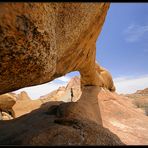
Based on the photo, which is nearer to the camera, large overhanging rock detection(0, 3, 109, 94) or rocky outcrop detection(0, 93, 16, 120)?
large overhanging rock detection(0, 3, 109, 94)

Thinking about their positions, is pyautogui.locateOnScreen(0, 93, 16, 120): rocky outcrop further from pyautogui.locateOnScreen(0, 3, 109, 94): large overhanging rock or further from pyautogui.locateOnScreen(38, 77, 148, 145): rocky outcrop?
pyautogui.locateOnScreen(0, 3, 109, 94): large overhanging rock

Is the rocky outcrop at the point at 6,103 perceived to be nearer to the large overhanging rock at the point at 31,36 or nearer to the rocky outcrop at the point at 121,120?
the rocky outcrop at the point at 121,120

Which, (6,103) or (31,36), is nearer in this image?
(31,36)

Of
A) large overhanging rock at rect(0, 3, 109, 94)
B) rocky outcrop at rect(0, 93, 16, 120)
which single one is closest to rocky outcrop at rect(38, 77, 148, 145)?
large overhanging rock at rect(0, 3, 109, 94)

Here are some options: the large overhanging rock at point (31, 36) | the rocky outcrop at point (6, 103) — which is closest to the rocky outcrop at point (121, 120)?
the large overhanging rock at point (31, 36)

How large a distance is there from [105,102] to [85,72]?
4.23 feet

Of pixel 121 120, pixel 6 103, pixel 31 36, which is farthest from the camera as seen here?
pixel 6 103

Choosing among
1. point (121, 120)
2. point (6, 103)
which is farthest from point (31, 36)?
point (6, 103)

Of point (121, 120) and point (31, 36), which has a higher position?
point (31, 36)

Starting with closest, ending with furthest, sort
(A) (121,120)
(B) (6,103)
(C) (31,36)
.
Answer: (C) (31,36) < (A) (121,120) < (B) (6,103)

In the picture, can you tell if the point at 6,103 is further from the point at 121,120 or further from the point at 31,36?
the point at 31,36

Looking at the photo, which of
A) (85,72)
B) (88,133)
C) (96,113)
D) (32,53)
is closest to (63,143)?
(88,133)

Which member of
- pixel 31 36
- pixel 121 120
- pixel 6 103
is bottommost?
pixel 121 120

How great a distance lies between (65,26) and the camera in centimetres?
300
